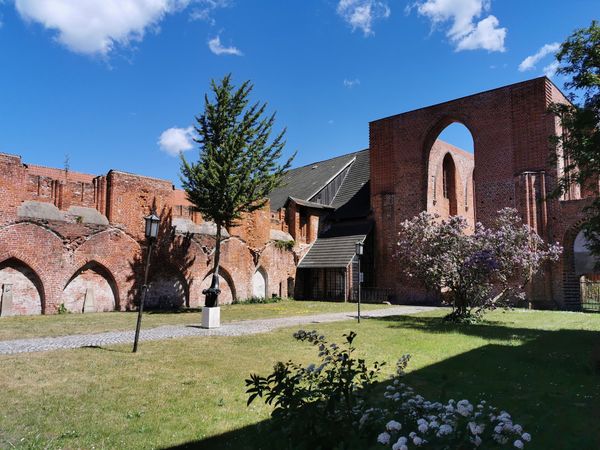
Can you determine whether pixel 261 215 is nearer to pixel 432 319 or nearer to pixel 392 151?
pixel 392 151

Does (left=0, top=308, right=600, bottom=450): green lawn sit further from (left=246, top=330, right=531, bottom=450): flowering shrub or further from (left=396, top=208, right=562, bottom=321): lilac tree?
(left=396, top=208, right=562, bottom=321): lilac tree

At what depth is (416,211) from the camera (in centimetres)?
2517

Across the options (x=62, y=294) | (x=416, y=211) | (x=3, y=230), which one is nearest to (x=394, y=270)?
(x=416, y=211)

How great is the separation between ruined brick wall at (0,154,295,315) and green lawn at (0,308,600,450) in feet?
31.9

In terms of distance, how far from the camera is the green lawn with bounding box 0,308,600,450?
14.7 feet

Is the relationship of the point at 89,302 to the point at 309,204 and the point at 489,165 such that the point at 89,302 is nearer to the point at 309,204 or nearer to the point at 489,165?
the point at 309,204

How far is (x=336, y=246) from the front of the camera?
87.1 ft

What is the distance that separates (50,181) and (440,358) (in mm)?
16891

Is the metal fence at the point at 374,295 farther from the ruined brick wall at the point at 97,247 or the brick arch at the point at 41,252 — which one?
the brick arch at the point at 41,252

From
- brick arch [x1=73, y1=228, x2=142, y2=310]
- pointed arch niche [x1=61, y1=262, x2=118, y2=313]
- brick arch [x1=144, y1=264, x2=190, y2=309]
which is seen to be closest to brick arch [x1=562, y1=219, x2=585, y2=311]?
Answer: brick arch [x1=144, y1=264, x2=190, y2=309]

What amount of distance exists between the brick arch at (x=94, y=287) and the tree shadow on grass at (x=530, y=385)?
1500cm

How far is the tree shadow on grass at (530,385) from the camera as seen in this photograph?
428cm


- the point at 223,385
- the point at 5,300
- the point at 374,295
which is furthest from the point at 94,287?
the point at 374,295

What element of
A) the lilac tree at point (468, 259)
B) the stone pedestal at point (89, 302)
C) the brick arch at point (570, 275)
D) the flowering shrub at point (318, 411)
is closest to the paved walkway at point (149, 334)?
the lilac tree at point (468, 259)
